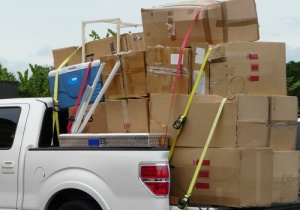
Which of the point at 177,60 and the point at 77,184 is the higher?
the point at 177,60

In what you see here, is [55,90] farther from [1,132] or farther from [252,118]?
[252,118]

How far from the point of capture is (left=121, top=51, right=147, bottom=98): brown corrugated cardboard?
4.92 metres

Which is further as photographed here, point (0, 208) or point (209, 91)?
point (0, 208)

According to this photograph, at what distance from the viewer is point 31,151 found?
16.5 ft

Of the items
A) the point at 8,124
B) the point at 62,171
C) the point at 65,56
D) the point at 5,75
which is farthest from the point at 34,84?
the point at 62,171

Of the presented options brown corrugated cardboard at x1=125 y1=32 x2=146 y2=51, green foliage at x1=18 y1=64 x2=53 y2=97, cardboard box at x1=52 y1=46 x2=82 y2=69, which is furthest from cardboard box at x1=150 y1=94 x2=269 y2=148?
green foliage at x1=18 y1=64 x2=53 y2=97

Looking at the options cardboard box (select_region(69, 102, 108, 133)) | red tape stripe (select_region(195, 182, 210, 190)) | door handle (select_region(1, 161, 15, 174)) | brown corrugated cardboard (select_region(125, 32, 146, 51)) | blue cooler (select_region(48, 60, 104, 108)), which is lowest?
red tape stripe (select_region(195, 182, 210, 190))

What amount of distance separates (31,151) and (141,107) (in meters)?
1.16

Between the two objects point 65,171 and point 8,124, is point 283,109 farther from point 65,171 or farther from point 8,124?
point 8,124

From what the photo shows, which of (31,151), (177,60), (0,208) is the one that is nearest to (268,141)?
(177,60)

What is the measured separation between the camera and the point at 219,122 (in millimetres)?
4465

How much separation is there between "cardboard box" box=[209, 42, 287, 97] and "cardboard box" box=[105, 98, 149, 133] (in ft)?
2.18

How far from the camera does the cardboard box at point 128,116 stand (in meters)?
4.83

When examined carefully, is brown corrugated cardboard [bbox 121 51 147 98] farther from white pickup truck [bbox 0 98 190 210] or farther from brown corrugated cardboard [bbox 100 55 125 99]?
white pickup truck [bbox 0 98 190 210]
